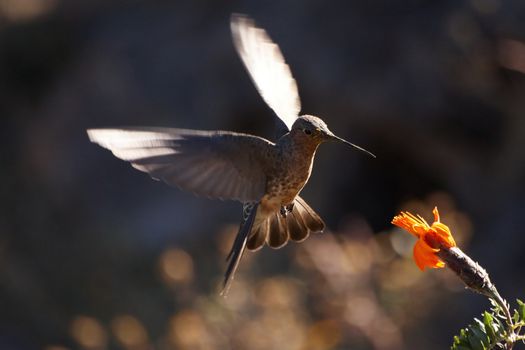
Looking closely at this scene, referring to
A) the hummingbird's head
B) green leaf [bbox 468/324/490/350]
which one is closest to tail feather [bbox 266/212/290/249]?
the hummingbird's head

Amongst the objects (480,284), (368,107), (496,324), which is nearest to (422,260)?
(480,284)

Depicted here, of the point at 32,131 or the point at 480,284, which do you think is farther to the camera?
the point at 32,131

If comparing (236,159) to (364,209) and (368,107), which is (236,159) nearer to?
(368,107)

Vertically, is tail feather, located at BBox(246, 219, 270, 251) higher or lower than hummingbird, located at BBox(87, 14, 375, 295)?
lower

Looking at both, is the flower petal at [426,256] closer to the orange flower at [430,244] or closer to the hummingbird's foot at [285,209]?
the orange flower at [430,244]

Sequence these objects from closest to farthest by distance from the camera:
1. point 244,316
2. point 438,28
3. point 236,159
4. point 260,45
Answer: point 236,159 → point 260,45 → point 244,316 → point 438,28

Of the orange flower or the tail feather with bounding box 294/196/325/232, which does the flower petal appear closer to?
the orange flower

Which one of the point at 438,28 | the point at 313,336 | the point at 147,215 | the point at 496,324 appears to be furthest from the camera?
the point at 147,215

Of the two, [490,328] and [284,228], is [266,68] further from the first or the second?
[490,328]
